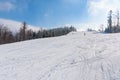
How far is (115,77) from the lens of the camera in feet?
29.4

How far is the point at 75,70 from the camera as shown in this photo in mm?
10656

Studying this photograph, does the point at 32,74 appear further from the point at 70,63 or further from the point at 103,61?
the point at 103,61

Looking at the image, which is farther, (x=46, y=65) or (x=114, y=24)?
(x=114, y=24)

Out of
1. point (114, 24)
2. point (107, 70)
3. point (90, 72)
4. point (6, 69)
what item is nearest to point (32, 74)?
point (6, 69)

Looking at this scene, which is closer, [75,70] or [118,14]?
[75,70]

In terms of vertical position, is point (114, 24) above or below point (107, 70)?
above

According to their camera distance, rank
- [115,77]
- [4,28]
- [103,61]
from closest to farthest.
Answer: [115,77] < [103,61] < [4,28]

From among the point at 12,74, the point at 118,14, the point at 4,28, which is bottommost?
the point at 12,74

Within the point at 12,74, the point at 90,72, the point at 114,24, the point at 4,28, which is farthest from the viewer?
the point at 114,24

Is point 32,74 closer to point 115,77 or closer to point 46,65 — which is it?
point 46,65

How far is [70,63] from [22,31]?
54243 millimetres

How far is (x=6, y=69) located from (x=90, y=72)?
18.4ft

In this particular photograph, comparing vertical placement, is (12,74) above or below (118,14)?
below

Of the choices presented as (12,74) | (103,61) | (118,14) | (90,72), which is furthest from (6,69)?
(118,14)
